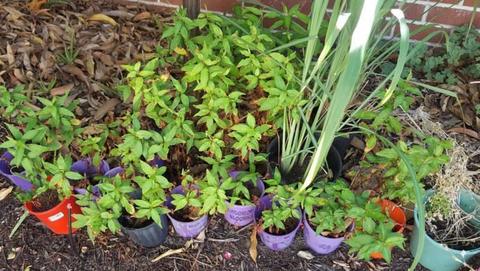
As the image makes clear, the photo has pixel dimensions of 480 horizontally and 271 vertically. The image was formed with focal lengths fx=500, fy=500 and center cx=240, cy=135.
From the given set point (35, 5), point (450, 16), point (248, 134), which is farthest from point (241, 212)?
point (35, 5)

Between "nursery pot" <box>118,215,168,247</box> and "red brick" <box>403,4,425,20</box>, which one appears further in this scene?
"red brick" <box>403,4,425,20</box>

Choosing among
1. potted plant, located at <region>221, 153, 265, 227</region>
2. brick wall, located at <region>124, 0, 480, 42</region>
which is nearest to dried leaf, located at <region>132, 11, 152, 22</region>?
brick wall, located at <region>124, 0, 480, 42</region>

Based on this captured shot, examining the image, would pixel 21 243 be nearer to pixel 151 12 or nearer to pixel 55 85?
pixel 55 85

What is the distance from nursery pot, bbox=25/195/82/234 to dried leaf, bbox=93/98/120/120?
16.4 inches

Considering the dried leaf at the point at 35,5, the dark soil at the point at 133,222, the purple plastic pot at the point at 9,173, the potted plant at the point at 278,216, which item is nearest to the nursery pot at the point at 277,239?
the potted plant at the point at 278,216

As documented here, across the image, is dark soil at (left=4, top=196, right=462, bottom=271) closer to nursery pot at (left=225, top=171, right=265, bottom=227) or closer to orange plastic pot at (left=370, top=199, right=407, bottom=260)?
nursery pot at (left=225, top=171, right=265, bottom=227)

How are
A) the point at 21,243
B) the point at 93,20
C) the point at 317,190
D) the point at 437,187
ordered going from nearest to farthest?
the point at 317,190 → the point at 437,187 → the point at 21,243 → the point at 93,20

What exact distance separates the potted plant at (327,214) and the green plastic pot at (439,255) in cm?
26

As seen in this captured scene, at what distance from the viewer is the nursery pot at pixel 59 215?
67.5 inches

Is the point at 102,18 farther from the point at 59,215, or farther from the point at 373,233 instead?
the point at 373,233

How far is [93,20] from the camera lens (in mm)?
2422

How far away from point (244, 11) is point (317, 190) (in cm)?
77

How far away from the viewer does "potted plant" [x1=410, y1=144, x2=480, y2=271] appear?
1652mm

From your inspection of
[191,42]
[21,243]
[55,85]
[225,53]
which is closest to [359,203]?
[225,53]
